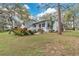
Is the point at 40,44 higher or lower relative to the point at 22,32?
lower

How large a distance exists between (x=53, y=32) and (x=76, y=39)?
209 millimetres

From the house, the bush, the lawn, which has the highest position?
the house

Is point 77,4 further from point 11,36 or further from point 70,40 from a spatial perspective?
point 11,36

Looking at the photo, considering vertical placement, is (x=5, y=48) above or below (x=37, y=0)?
below

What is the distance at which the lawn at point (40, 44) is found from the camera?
1.98 m

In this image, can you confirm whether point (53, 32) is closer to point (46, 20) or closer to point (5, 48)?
point (46, 20)

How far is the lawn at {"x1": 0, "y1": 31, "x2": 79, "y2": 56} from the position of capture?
1.98m

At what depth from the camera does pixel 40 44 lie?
6.59 feet

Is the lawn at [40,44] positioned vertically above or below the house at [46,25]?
below

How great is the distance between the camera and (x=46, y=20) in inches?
79.8

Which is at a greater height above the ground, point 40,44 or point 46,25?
point 46,25

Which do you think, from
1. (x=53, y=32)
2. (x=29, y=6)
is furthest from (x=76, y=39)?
(x=29, y=6)

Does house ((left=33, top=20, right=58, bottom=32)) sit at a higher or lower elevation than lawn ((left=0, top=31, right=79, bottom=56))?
higher

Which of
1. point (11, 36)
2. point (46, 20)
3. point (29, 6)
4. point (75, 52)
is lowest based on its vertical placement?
point (75, 52)
